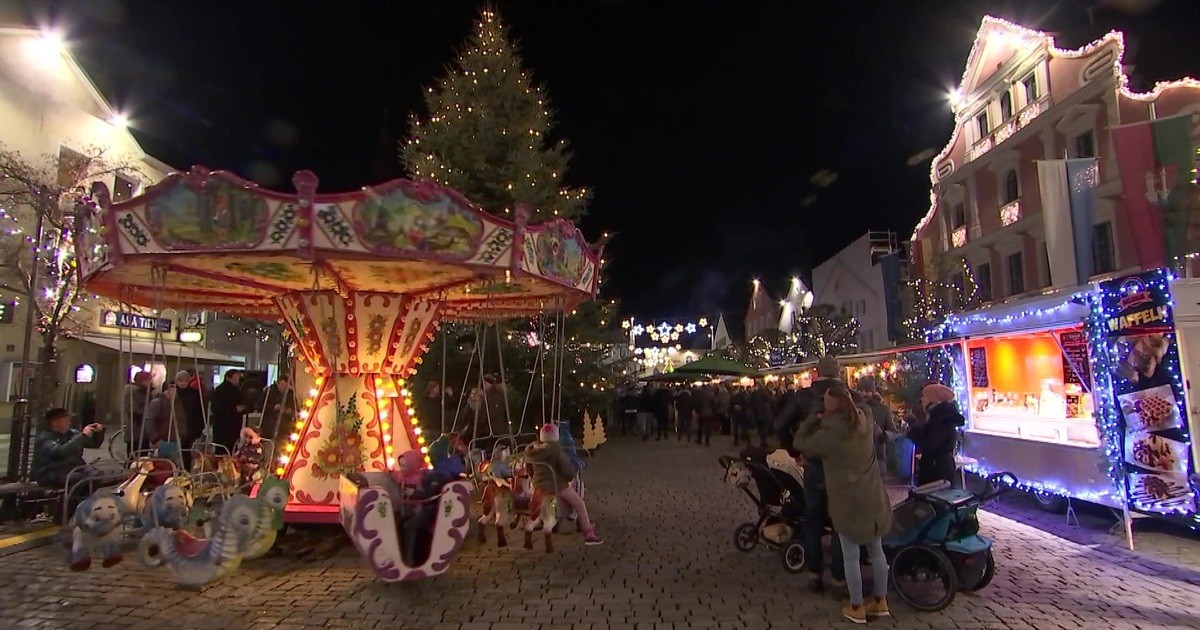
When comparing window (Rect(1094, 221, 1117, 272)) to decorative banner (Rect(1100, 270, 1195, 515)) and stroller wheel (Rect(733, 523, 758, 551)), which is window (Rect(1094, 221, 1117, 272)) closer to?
decorative banner (Rect(1100, 270, 1195, 515))

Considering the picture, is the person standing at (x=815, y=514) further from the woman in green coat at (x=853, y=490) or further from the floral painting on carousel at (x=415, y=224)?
the floral painting on carousel at (x=415, y=224)

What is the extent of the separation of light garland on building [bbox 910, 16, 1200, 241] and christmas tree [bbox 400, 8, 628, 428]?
532 inches

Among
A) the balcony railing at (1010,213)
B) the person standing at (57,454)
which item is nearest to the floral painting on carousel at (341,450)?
the person standing at (57,454)

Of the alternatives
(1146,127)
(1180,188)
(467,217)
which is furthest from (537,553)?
(1146,127)

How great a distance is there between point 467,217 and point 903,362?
1394cm

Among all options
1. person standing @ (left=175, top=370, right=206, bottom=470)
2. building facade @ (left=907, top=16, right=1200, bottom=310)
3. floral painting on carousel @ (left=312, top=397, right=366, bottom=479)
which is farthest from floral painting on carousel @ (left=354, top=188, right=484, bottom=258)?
building facade @ (left=907, top=16, right=1200, bottom=310)

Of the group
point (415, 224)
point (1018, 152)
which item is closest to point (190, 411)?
point (415, 224)

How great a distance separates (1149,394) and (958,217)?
1927cm

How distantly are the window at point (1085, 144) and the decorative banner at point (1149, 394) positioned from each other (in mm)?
13396

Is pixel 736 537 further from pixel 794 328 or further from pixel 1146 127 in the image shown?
pixel 794 328

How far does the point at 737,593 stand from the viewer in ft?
17.9

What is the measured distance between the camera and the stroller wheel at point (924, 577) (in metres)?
4.96

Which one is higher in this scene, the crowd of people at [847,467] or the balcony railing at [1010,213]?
the balcony railing at [1010,213]

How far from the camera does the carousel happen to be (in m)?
5.83
